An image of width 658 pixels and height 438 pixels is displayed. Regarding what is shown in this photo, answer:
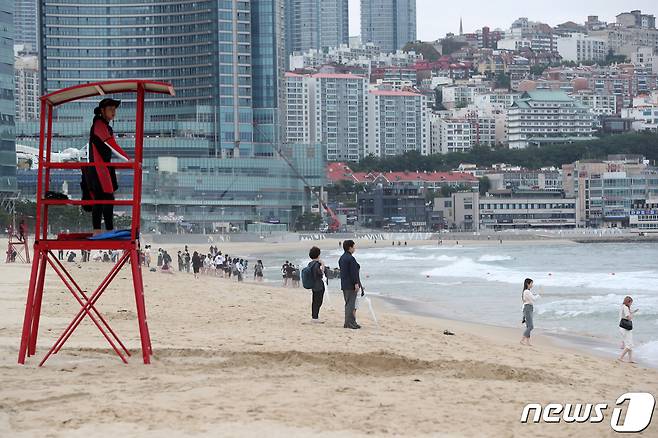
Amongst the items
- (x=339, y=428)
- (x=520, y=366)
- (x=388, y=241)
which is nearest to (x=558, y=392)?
(x=520, y=366)

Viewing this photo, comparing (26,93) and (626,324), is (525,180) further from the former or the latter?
(626,324)

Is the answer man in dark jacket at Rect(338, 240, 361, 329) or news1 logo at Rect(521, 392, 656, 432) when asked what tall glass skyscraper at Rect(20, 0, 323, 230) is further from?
news1 logo at Rect(521, 392, 656, 432)

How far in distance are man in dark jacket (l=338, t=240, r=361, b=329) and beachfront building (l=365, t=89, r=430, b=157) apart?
590ft

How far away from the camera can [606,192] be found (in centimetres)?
14325

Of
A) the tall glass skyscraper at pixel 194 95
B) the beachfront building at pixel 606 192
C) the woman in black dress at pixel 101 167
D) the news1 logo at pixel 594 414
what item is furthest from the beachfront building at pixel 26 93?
the news1 logo at pixel 594 414

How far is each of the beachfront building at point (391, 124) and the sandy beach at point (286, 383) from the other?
180243mm

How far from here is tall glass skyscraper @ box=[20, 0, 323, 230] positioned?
384 feet

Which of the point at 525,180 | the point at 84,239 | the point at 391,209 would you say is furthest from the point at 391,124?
the point at 84,239

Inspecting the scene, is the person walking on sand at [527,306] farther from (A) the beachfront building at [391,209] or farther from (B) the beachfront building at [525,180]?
(B) the beachfront building at [525,180]

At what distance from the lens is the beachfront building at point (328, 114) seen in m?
192

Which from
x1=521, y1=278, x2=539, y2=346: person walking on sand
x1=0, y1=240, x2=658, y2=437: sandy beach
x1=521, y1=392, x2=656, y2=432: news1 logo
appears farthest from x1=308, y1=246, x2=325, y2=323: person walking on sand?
x1=521, y1=392, x2=656, y2=432: news1 logo

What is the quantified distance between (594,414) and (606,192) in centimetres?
13747

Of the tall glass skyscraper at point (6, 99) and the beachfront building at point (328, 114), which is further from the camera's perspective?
the beachfront building at point (328, 114)

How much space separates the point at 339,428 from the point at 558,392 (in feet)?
9.77
